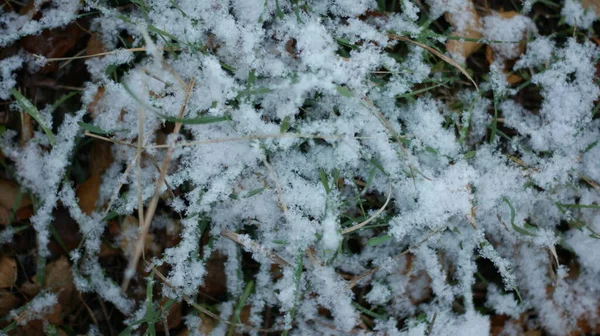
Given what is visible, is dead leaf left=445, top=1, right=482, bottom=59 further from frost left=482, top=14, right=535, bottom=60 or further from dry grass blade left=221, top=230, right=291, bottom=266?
dry grass blade left=221, top=230, right=291, bottom=266

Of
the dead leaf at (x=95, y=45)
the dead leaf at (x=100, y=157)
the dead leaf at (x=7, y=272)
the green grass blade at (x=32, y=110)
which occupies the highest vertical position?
the dead leaf at (x=95, y=45)

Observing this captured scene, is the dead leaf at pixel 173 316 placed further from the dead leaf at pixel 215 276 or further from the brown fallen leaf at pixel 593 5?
the brown fallen leaf at pixel 593 5

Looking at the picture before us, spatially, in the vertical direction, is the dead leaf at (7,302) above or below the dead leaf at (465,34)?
below

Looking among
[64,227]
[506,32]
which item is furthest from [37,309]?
[506,32]

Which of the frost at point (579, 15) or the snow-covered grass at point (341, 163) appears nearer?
the snow-covered grass at point (341, 163)

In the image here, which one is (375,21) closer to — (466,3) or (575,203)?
(466,3)

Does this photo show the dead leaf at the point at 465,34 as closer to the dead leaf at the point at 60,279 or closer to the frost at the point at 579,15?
the frost at the point at 579,15

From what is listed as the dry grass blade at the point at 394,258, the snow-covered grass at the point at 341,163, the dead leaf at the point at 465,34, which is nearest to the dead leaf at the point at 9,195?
the snow-covered grass at the point at 341,163

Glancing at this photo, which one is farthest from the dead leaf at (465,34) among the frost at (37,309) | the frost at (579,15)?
the frost at (37,309)
